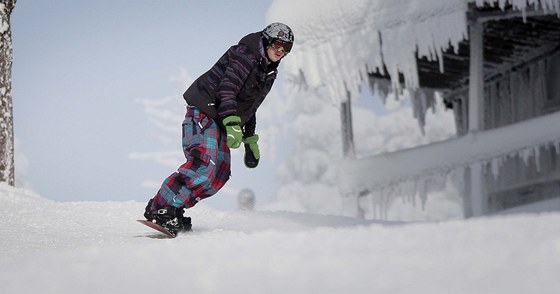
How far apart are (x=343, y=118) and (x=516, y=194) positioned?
318 centimetres

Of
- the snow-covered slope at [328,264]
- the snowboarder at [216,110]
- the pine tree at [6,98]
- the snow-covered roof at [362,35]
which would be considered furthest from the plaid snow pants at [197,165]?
the snow-covered roof at [362,35]

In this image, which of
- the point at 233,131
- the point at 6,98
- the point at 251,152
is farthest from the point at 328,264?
the point at 6,98

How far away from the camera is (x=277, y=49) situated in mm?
4445

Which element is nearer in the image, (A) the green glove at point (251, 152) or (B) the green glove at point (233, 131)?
(B) the green glove at point (233, 131)

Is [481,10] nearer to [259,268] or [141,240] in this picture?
[141,240]

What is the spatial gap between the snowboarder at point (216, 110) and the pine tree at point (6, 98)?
A: 2.66m

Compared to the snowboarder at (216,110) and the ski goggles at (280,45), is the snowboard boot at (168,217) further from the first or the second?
the ski goggles at (280,45)

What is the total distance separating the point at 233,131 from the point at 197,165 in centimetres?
41

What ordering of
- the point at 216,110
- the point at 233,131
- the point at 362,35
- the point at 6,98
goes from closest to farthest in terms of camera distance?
the point at 233,131, the point at 216,110, the point at 6,98, the point at 362,35

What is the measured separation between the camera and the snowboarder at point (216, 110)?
4.46 meters

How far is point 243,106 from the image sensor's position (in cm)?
467

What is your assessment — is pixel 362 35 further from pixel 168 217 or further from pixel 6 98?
pixel 168 217

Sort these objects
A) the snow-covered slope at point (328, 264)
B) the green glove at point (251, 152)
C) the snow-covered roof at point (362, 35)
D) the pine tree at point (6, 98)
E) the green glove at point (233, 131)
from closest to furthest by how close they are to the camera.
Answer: the snow-covered slope at point (328, 264), the green glove at point (233, 131), the green glove at point (251, 152), the pine tree at point (6, 98), the snow-covered roof at point (362, 35)

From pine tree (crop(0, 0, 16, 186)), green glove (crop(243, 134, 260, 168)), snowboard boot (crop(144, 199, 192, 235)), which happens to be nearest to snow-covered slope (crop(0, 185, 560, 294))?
snowboard boot (crop(144, 199, 192, 235))
